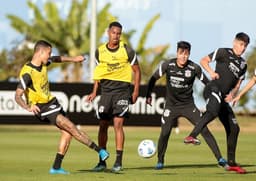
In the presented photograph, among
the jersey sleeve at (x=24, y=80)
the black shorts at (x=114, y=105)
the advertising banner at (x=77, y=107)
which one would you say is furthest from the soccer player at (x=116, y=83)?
the advertising banner at (x=77, y=107)

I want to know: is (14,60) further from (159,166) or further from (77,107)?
(159,166)

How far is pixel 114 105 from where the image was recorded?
15617 mm

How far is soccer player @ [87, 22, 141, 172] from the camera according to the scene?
15.5m

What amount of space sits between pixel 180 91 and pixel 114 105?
53.7 inches

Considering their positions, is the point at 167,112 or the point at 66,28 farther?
the point at 66,28

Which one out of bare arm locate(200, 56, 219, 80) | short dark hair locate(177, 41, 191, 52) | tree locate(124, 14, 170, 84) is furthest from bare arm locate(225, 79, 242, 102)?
tree locate(124, 14, 170, 84)

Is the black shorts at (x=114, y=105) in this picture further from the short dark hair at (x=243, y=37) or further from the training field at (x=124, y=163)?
the short dark hair at (x=243, y=37)

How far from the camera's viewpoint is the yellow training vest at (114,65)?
15.5m

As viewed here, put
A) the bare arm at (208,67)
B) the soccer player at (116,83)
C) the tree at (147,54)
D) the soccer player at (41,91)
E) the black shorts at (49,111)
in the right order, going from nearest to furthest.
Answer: the soccer player at (41,91), the black shorts at (49,111), the bare arm at (208,67), the soccer player at (116,83), the tree at (147,54)

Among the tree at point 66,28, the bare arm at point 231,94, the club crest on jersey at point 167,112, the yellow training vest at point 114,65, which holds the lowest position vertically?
the club crest on jersey at point 167,112

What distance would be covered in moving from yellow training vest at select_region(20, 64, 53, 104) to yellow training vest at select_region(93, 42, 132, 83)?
1522mm

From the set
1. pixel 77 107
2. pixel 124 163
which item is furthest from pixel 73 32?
pixel 124 163

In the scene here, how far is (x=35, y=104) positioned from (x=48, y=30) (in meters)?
42.4

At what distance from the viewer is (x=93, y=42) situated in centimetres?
4047
